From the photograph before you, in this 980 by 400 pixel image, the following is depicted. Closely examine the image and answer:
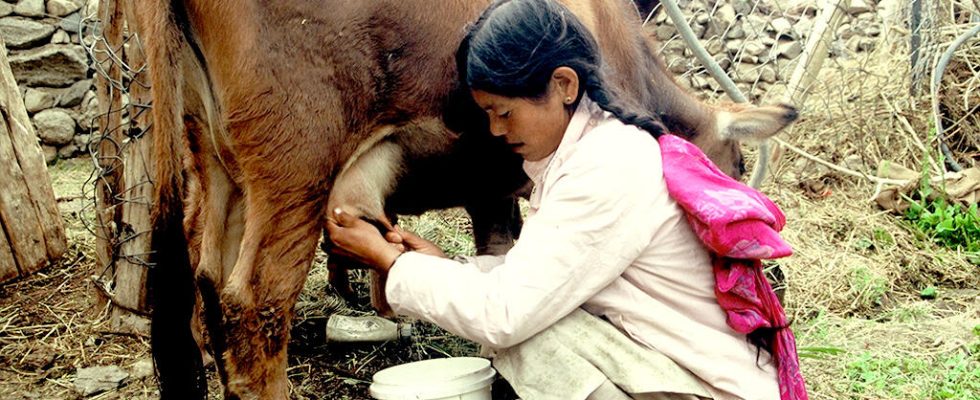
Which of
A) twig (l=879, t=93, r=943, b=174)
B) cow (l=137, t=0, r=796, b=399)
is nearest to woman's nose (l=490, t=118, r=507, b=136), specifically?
cow (l=137, t=0, r=796, b=399)

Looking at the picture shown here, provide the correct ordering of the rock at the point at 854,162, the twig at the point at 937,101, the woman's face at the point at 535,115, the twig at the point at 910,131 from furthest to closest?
the rock at the point at 854,162 → the twig at the point at 910,131 → the twig at the point at 937,101 → the woman's face at the point at 535,115

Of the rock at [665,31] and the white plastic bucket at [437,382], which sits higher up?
the white plastic bucket at [437,382]

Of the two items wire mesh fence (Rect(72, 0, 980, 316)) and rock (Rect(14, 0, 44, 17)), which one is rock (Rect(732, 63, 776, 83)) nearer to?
wire mesh fence (Rect(72, 0, 980, 316))

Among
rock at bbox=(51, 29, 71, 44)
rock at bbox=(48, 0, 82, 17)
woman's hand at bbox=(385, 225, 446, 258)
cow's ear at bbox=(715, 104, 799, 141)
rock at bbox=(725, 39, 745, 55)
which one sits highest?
rock at bbox=(48, 0, 82, 17)

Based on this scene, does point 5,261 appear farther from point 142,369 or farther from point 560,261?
point 560,261

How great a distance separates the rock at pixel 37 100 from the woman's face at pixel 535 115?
305 inches

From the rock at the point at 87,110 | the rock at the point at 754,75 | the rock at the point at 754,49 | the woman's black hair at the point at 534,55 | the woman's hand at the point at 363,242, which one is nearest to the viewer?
the woman's black hair at the point at 534,55

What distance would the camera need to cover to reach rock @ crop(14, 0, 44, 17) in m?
9.12

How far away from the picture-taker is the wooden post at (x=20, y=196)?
16.3 feet

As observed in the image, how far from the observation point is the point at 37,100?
9094mm

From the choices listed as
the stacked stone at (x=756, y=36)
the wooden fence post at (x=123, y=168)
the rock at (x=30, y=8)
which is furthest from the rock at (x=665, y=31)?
Answer: the rock at (x=30, y=8)

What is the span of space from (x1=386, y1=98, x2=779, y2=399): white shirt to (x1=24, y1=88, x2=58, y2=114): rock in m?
7.68

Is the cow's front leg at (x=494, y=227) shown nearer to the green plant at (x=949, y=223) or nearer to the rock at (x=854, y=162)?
the green plant at (x=949, y=223)

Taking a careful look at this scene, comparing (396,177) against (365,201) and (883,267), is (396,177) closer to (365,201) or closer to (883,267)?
(365,201)
